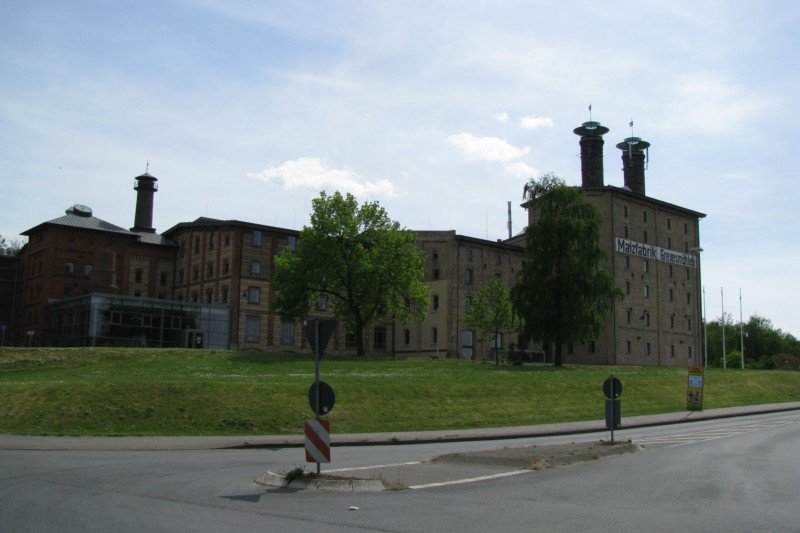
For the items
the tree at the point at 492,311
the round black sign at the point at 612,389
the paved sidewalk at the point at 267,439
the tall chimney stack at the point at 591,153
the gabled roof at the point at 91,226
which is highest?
the tall chimney stack at the point at 591,153

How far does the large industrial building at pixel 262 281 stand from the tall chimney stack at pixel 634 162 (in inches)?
195

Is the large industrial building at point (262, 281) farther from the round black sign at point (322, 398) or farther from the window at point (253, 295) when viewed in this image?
the round black sign at point (322, 398)

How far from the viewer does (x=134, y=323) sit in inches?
2571

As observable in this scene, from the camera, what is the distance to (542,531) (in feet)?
29.5

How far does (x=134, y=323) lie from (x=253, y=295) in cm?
1235

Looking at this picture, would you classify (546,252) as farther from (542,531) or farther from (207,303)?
(542,531)

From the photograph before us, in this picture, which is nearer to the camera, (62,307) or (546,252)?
(546,252)

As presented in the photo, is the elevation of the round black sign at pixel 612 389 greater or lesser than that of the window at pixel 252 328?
lesser

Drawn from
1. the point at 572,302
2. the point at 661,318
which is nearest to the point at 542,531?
the point at 572,302

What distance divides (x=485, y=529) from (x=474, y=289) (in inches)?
2851

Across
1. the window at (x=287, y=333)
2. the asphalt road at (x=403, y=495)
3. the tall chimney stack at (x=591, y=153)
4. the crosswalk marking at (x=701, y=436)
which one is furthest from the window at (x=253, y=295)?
the asphalt road at (x=403, y=495)

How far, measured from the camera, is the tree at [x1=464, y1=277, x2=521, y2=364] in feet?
204

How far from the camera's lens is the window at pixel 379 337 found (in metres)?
82.1

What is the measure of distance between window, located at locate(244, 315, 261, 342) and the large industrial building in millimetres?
113
